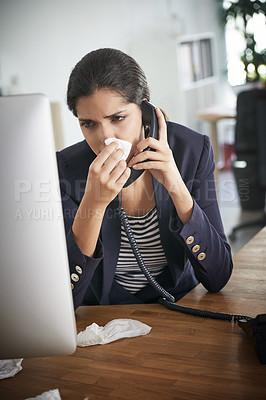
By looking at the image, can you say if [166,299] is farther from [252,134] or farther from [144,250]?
[252,134]

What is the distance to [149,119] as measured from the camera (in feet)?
4.06

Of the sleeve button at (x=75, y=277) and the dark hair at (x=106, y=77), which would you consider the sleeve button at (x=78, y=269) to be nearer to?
the sleeve button at (x=75, y=277)

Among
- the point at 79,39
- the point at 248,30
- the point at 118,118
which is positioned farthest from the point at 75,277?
the point at 248,30

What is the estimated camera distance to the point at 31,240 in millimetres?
702

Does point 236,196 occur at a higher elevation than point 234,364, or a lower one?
lower

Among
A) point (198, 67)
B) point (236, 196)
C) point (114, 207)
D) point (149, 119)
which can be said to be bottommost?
point (236, 196)

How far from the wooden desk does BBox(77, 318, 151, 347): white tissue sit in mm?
14

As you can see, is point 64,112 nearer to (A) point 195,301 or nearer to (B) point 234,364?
(A) point 195,301

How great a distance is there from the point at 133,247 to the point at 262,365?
1.80ft

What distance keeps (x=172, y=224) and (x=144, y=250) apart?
0.71 ft

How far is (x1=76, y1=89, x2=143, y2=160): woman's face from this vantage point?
3.93ft

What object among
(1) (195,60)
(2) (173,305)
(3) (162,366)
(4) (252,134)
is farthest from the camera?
(1) (195,60)

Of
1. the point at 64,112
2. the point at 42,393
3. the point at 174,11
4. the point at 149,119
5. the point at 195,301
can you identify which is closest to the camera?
the point at 42,393

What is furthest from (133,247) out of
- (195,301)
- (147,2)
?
(147,2)
